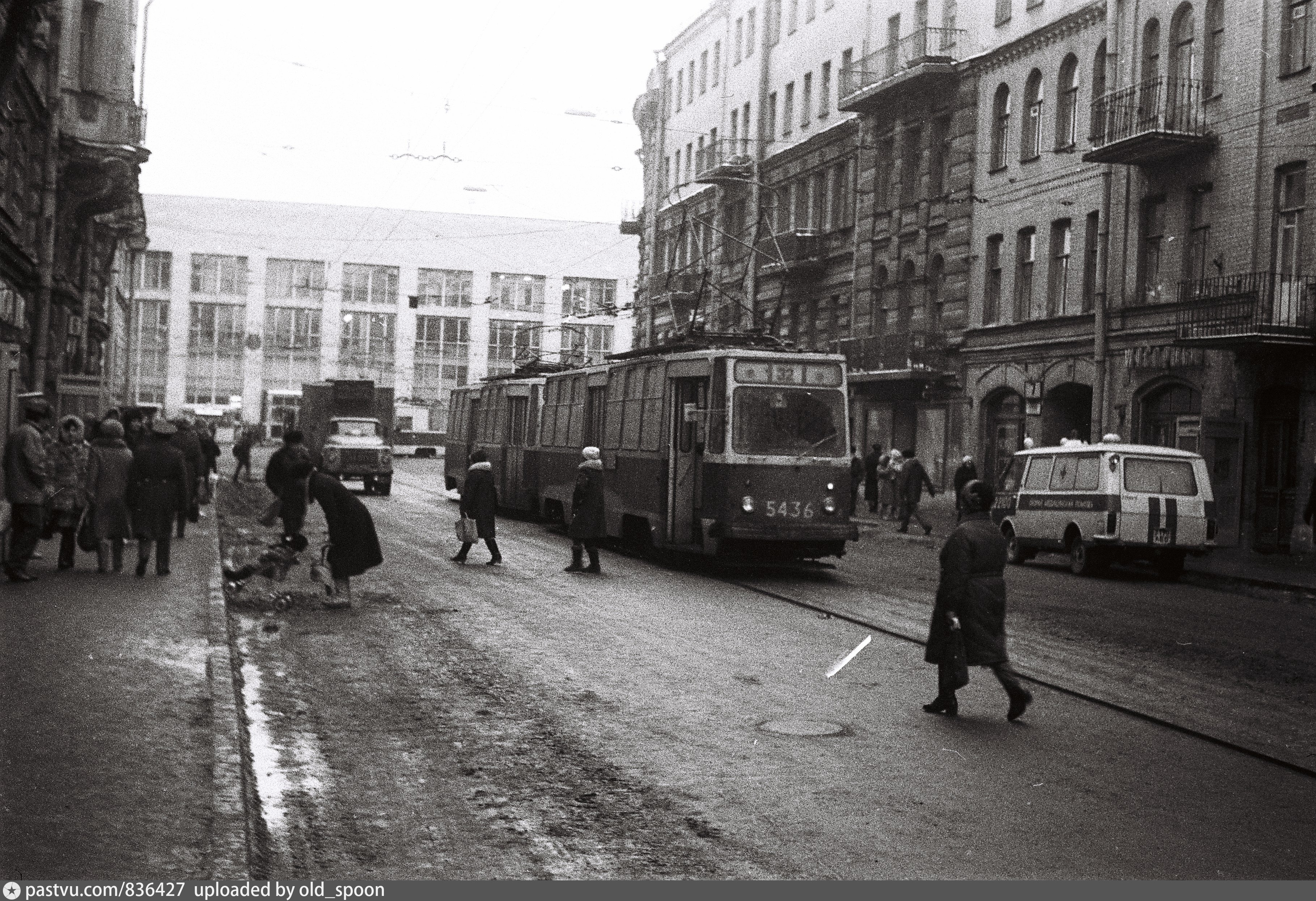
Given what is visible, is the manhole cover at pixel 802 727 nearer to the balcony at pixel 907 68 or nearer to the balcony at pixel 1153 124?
the balcony at pixel 1153 124

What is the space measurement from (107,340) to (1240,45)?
43.1 m

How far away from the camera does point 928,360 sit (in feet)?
141

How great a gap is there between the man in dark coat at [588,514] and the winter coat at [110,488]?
18.3 ft

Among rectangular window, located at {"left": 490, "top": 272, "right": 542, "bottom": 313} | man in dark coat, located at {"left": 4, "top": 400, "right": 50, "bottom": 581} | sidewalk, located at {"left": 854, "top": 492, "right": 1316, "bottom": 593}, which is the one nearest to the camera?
man in dark coat, located at {"left": 4, "top": 400, "right": 50, "bottom": 581}

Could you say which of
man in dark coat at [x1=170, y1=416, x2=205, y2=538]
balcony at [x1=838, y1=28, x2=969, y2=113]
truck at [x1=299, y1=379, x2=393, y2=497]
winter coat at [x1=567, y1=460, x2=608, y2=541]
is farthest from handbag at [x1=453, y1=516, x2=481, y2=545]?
balcony at [x1=838, y1=28, x2=969, y2=113]

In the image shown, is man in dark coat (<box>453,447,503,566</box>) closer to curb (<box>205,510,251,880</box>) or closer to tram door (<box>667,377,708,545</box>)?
tram door (<box>667,377,708,545</box>)

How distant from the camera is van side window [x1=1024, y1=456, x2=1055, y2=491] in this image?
26719 millimetres

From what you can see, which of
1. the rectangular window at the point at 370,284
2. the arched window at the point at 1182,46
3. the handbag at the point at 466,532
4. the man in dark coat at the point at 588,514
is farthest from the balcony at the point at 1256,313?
the rectangular window at the point at 370,284

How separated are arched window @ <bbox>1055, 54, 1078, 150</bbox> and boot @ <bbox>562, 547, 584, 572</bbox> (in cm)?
2089

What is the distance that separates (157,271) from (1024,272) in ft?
240

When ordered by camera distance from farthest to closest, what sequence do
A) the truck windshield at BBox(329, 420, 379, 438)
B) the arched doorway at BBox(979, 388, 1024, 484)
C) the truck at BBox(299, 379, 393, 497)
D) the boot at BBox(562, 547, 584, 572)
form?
the truck windshield at BBox(329, 420, 379, 438), the truck at BBox(299, 379, 393, 497), the arched doorway at BBox(979, 388, 1024, 484), the boot at BBox(562, 547, 584, 572)

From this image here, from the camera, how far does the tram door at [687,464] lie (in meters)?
21.5

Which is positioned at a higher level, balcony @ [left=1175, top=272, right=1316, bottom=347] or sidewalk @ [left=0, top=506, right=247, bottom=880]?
balcony @ [left=1175, top=272, right=1316, bottom=347]

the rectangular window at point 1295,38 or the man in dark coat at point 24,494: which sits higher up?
the rectangular window at point 1295,38
